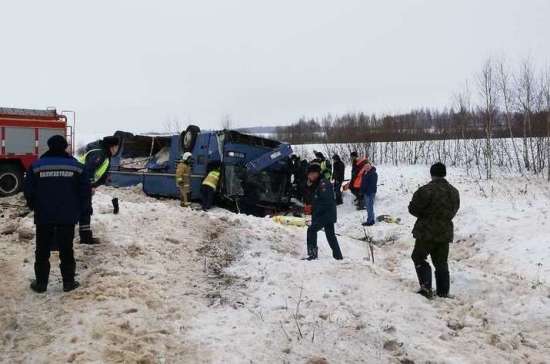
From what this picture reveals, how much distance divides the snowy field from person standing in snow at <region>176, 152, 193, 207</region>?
130 inches

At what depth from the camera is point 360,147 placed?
2659 centimetres

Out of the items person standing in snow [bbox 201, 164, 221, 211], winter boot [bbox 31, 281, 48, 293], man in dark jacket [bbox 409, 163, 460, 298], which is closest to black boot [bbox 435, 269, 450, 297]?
man in dark jacket [bbox 409, 163, 460, 298]

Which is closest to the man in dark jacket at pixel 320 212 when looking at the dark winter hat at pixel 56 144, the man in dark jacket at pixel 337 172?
the dark winter hat at pixel 56 144

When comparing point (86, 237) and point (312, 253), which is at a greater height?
point (86, 237)

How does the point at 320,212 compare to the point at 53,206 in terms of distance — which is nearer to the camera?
the point at 53,206

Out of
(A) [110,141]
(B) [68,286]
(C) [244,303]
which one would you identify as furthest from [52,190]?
(C) [244,303]

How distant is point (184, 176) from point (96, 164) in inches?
229

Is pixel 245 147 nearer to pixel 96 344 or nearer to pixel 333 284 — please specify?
pixel 333 284

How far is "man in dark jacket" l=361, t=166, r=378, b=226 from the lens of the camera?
1316 centimetres

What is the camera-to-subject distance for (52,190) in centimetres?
557

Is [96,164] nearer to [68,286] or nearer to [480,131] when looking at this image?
[68,286]

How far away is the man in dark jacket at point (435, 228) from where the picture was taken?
6461 mm

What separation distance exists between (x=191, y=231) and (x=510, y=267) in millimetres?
5891

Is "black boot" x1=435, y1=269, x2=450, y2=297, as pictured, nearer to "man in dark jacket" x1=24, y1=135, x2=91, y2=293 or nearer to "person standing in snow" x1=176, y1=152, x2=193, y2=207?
"man in dark jacket" x1=24, y1=135, x2=91, y2=293
